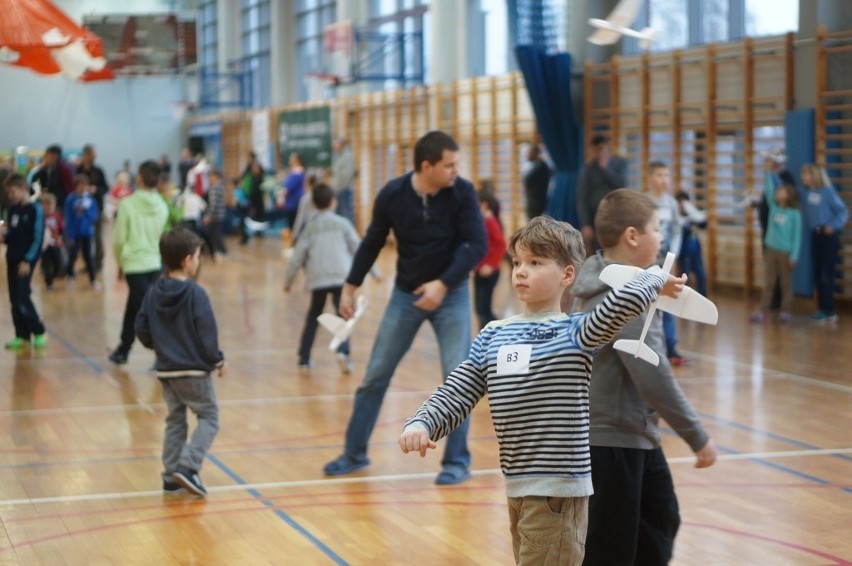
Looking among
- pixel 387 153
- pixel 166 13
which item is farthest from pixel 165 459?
pixel 387 153

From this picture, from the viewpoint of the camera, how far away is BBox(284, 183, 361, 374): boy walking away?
1005cm

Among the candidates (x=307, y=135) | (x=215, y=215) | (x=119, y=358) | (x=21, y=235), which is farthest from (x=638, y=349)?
(x=307, y=135)

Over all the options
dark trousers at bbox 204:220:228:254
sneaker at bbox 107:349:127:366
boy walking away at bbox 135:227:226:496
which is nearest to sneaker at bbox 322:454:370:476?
boy walking away at bbox 135:227:226:496

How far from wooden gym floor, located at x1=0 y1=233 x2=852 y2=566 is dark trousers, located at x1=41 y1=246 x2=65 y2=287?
6110 millimetres

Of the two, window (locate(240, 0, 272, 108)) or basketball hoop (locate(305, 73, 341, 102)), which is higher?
window (locate(240, 0, 272, 108))

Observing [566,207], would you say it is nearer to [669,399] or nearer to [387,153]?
[387,153]

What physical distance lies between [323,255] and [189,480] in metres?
4.16

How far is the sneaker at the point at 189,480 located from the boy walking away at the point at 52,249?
10.8 m

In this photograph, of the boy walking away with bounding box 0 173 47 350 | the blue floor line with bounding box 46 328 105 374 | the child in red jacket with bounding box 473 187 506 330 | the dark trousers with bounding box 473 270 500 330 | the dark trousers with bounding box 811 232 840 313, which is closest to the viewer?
the blue floor line with bounding box 46 328 105 374

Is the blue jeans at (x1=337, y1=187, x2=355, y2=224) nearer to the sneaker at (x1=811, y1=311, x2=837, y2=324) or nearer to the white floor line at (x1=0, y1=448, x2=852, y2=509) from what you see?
the sneaker at (x1=811, y1=311, x2=837, y2=324)

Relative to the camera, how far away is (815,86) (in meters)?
14.0

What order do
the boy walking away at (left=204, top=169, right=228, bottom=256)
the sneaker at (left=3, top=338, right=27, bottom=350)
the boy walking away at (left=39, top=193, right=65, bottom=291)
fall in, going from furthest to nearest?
the boy walking away at (left=204, top=169, right=228, bottom=256), the boy walking away at (left=39, top=193, right=65, bottom=291), the sneaker at (left=3, top=338, right=27, bottom=350)

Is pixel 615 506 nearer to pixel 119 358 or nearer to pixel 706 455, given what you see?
pixel 706 455

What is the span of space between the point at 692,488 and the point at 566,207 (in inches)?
465
